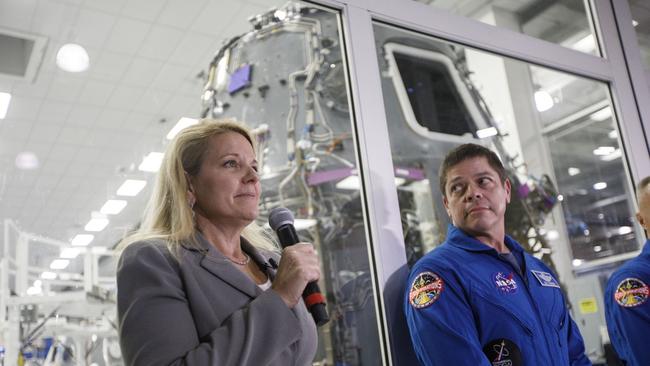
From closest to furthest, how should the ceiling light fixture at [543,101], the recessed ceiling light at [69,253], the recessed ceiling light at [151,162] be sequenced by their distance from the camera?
the recessed ceiling light at [69,253]
the recessed ceiling light at [151,162]
the ceiling light fixture at [543,101]

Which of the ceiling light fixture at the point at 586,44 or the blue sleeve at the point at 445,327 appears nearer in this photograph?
the blue sleeve at the point at 445,327

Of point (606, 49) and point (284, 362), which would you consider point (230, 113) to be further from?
point (284, 362)

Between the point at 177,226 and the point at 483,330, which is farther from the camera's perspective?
the point at 483,330

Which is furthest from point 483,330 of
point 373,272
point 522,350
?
point 373,272

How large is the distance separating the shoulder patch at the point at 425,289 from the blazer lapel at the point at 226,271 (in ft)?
1.81

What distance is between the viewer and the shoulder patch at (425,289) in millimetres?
1527

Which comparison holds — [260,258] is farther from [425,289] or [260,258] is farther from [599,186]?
[599,186]

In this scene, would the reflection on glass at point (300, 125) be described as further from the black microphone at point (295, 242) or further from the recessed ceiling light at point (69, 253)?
the black microphone at point (295, 242)

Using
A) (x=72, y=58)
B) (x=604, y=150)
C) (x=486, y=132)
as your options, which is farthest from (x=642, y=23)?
(x=72, y=58)

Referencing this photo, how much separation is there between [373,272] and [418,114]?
1.12 meters

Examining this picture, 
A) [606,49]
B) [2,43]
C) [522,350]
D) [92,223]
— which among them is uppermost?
[606,49]

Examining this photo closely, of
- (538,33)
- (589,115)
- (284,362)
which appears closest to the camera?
(284,362)

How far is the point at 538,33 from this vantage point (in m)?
2.63

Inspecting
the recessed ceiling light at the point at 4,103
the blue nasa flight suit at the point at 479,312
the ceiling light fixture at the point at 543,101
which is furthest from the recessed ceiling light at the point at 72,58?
the ceiling light fixture at the point at 543,101
